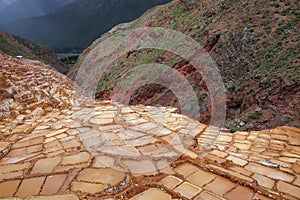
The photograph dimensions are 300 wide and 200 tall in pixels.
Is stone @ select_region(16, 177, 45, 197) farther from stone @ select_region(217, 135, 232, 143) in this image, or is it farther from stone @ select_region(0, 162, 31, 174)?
stone @ select_region(217, 135, 232, 143)

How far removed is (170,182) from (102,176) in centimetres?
52

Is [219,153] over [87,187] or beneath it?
beneath

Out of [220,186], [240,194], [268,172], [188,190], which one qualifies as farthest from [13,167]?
[268,172]

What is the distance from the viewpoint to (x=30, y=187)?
1667mm

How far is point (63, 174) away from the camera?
182 cm

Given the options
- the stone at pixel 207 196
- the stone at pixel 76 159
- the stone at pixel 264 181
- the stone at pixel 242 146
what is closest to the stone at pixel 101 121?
the stone at pixel 76 159

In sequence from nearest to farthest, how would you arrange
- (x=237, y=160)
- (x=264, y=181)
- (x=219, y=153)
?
(x=264, y=181)
(x=237, y=160)
(x=219, y=153)

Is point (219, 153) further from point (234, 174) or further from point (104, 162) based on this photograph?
point (104, 162)

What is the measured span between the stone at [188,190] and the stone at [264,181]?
0.56m

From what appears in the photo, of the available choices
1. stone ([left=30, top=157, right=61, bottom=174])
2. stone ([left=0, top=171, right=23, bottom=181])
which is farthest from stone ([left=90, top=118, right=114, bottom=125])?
stone ([left=0, top=171, right=23, bottom=181])

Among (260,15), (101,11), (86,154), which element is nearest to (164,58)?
(260,15)

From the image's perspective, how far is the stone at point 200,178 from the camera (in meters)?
1.78

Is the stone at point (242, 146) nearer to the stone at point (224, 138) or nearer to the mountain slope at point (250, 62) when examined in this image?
the stone at point (224, 138)

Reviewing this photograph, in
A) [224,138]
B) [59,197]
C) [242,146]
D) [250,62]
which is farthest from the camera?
[250,62]
